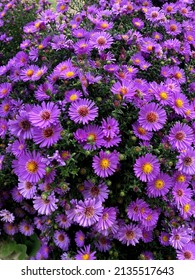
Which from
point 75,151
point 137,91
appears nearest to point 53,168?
point 75,151

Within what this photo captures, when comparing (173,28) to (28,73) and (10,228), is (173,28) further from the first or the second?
(10,228)

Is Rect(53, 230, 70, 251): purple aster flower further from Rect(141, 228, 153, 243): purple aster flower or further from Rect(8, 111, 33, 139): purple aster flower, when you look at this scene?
Rect(8, 111, 33, 139): purple aster flower

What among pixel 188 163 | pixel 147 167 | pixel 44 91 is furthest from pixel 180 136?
pixel 44 91

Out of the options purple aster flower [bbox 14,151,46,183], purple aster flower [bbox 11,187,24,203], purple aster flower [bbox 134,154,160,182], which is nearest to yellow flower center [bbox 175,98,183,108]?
purple aster flower [bbox 134,154,160,182]

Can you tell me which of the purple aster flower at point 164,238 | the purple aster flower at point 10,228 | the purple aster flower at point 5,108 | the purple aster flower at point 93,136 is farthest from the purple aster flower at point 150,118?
the purple aster flower at point 10,228

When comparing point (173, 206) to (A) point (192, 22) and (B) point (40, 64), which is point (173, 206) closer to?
(B) point (40, 64)

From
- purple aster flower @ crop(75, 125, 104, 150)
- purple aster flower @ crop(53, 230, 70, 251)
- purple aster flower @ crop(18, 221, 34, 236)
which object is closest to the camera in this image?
purple aster flower @ crop(75, 125, 104, 150)
